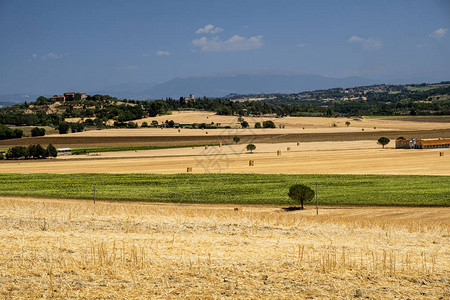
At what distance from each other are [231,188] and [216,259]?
2712cm

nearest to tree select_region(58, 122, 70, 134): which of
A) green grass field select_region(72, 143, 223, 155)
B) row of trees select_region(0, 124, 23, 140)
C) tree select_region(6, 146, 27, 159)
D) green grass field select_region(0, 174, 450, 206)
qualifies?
row of trees select_region(0, 124, 23, 140)

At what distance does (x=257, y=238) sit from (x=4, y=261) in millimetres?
8413

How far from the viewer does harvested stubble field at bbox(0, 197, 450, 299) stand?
1184 cm

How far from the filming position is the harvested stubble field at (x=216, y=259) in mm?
11836

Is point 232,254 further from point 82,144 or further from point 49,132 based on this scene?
point 49,132

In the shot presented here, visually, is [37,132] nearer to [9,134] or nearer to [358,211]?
[9,134]

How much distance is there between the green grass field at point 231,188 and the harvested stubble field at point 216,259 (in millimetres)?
14145

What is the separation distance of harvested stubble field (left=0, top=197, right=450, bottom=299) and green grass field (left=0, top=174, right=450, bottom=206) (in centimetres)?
1415

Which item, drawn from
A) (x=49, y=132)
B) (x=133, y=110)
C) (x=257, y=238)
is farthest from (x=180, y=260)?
(x=133, y=110)

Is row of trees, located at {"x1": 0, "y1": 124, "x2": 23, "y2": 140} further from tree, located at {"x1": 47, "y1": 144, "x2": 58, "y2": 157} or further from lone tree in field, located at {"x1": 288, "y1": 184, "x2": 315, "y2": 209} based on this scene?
lone tree in field, located at {"x1": 288, "y1": 184, "x2": 315, "y2": 209}

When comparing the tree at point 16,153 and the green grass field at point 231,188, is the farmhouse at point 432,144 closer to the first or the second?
the green grass field at point 231,188

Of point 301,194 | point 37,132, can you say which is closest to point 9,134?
point 37,132

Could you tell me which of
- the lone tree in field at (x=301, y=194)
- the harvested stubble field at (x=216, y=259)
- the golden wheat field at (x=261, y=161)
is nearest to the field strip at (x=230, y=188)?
the lone tree in field at (x=301, y=194)

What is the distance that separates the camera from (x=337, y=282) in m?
12.4
